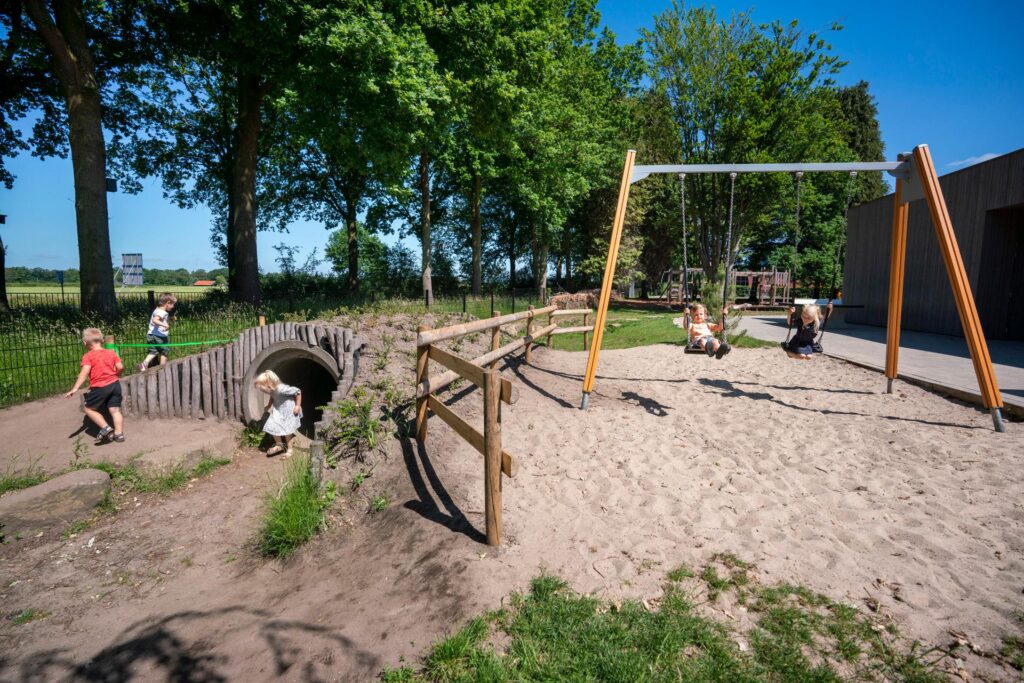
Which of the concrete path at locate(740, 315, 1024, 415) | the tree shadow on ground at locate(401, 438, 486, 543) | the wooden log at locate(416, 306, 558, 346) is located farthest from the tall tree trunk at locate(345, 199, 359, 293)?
the tree shadow on ground at locate(401, 438, 486, 543)

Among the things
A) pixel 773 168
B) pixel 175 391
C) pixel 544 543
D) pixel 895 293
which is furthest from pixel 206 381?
pixel 895 293

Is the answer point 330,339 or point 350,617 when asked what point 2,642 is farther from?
point 330,339

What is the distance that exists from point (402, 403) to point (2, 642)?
12.6 feet

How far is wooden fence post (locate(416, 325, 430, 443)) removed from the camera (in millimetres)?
5387

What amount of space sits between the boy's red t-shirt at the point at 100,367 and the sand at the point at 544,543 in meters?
2.19

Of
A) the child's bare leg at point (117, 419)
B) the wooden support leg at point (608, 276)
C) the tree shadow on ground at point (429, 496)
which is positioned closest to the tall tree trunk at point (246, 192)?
the child's bare leg at point (117, 419)

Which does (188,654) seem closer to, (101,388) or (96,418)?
(96,418)

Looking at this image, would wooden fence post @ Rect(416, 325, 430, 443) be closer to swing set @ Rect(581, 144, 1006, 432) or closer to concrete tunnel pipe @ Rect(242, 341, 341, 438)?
concrete tunnel pipe @ Rect(242, 341, 341, 438)

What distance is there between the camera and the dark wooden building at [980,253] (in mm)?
12062

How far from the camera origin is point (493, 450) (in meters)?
3.63

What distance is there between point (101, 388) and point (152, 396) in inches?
43.2

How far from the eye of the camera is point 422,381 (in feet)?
17.7

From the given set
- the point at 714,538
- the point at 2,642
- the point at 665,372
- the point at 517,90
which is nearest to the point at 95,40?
the point at 517,90

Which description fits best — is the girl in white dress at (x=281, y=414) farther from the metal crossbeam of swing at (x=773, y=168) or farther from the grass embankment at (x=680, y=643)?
the metal crossbeam of swing at (x=773, y=168)
